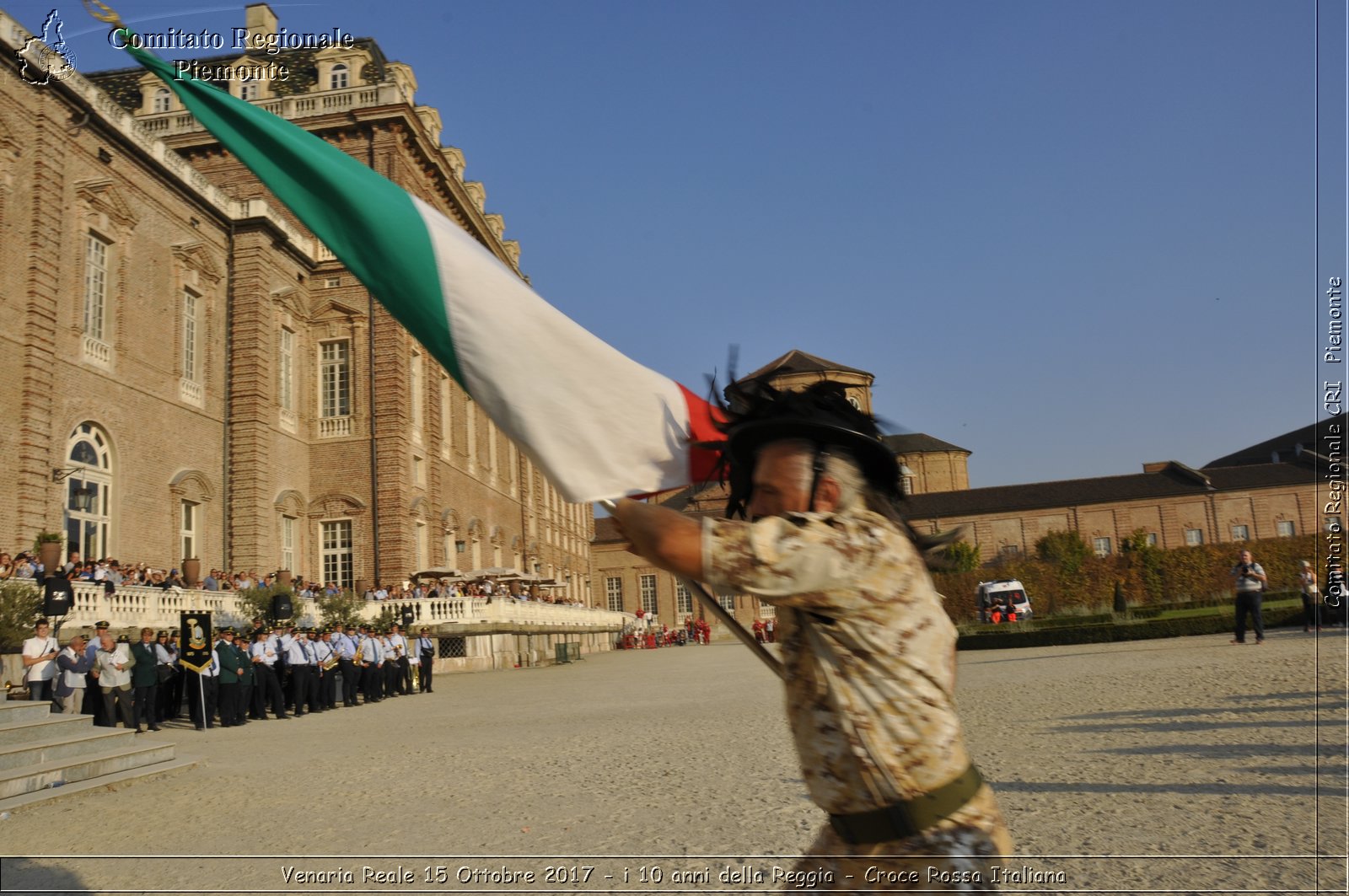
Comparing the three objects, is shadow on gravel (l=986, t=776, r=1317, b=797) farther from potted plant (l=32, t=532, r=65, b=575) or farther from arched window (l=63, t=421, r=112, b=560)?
arched window (l=63, t=421, r=112, b=560)

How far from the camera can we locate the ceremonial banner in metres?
16.2

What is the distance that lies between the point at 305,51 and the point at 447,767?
124 ft

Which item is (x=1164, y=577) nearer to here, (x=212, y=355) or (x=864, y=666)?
(x=212, y=355)

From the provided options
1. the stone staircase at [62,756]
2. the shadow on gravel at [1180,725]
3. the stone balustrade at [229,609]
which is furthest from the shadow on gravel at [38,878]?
the stone balustrade at [229,609]

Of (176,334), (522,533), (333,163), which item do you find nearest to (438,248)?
Result: (333,163)

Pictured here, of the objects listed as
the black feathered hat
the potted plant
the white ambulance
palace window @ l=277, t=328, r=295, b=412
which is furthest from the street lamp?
the white ambulance

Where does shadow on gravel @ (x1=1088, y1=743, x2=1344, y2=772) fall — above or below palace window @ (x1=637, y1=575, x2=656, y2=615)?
below

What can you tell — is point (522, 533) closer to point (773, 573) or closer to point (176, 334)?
point (176, 334)

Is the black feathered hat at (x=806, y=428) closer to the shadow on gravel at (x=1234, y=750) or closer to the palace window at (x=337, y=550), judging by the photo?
the shadow on gravel at (x=1234, y=750)

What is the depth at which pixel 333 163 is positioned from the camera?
301cm

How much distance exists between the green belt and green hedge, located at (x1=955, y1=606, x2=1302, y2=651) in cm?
2714

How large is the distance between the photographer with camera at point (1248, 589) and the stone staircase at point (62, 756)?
53.1 feet

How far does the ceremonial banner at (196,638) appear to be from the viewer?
1625 cm

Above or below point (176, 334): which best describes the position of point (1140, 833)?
below
